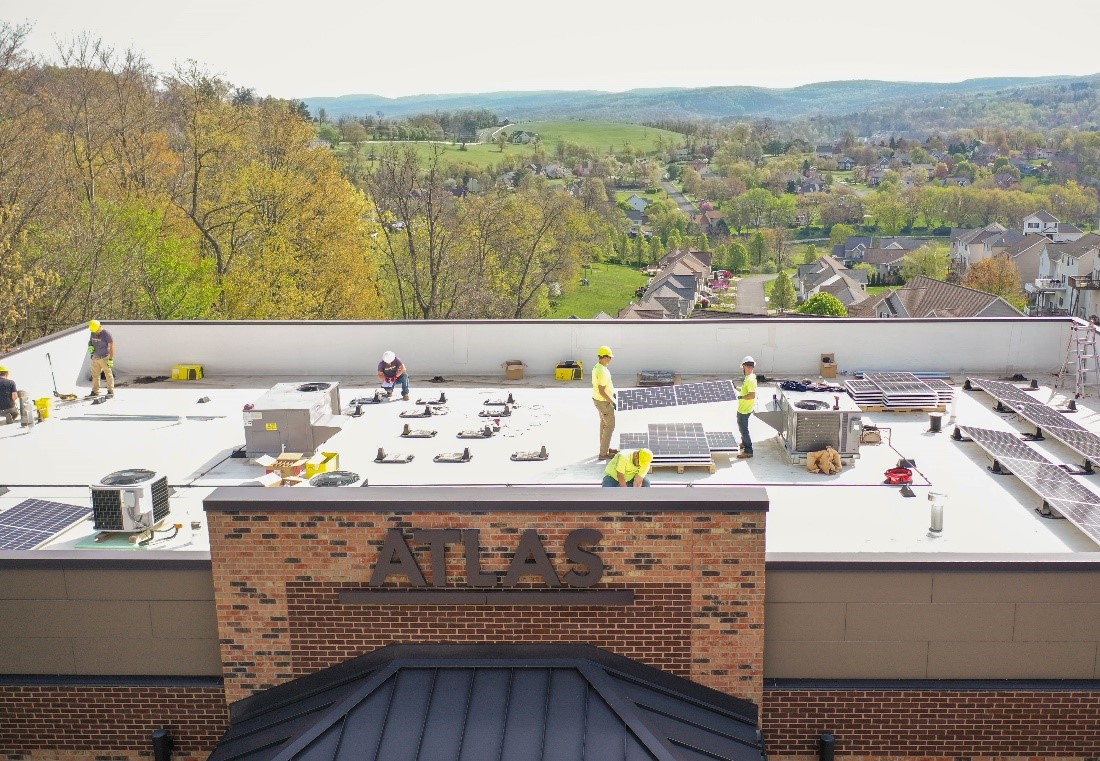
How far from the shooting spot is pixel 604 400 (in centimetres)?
1738

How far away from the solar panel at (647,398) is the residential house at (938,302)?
168 ft

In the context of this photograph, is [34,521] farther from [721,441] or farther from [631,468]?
[721,441]

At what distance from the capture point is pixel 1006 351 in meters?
Answer: 22.9

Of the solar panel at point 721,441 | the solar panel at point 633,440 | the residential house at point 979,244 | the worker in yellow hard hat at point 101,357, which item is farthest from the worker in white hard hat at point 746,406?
the residential house at point 979,244

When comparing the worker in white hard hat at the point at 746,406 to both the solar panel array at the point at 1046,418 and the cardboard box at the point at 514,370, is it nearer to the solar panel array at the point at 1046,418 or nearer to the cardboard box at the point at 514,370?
the solar panel array at the point at 1046,418

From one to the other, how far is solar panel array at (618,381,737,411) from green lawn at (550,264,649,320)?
80597 millimetres

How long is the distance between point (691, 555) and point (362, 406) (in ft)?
39.9

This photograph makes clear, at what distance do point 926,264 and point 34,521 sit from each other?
526ft

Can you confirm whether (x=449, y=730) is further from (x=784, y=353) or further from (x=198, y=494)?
(x=784, y=353)

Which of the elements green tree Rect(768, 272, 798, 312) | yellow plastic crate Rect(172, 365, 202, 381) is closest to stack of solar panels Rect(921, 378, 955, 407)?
yellow plastic crate Rect(172, 365, 202, 381)

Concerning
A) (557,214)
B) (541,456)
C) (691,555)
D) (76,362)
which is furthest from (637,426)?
(557,214)

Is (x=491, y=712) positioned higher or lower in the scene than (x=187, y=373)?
lower

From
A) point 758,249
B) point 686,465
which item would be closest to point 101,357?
point 686,465

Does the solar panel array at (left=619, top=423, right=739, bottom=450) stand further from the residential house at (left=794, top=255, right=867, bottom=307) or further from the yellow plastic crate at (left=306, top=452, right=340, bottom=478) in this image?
the residential house at (left=794, top=255, right=867, bottom=307)
